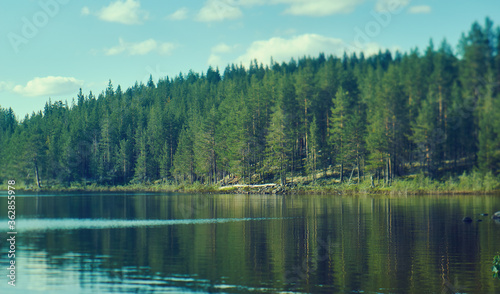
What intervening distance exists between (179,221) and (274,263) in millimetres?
22588

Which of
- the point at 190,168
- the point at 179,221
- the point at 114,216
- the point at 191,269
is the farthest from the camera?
the point at 190,168

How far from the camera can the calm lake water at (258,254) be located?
74.0 ft

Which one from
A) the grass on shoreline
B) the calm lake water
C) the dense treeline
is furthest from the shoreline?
the calm lake water

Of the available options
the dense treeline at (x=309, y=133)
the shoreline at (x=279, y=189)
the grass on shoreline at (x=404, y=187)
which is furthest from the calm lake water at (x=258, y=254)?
the dense treeline at (x=309, y=133)

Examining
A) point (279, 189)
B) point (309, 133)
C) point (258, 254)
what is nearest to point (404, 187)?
point (279, 189)

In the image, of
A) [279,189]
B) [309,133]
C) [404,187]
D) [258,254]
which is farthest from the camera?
[309,133]

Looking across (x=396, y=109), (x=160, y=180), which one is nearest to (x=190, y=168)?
(x=160, y=180)

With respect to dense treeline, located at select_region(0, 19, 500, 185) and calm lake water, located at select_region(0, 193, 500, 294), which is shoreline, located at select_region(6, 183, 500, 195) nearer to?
dense treeline, located at select_region(0, 19, 500, 185)

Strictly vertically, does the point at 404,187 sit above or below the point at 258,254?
above

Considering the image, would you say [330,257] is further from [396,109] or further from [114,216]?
[396,109]

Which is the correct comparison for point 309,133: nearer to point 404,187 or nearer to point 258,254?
point 404,187

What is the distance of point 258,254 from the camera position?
29.7m

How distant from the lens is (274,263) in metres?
27.0

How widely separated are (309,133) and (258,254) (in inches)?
3446
